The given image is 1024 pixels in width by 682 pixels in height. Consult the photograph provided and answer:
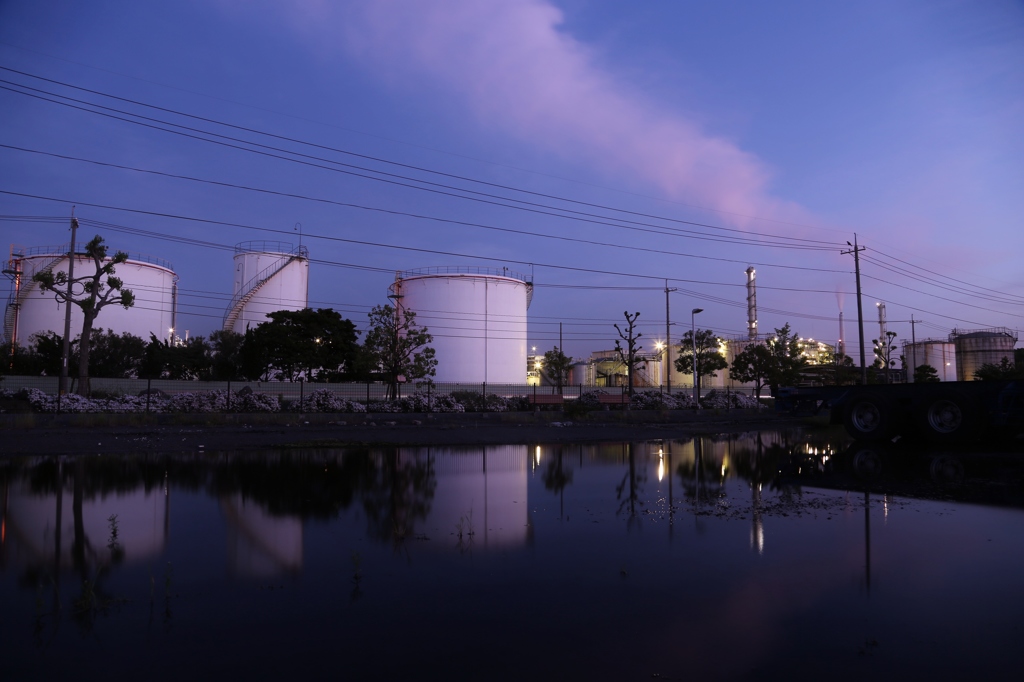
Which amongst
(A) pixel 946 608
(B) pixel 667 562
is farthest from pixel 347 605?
(A) pixel 946 608

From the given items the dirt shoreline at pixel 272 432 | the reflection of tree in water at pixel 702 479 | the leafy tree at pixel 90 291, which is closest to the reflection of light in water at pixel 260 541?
the reflection of tree in water at pixel 702 479

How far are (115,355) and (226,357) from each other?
782 cm

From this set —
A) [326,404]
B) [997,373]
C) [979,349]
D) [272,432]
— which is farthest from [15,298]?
[979,349]

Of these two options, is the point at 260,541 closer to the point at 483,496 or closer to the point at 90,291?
the point at 483,496

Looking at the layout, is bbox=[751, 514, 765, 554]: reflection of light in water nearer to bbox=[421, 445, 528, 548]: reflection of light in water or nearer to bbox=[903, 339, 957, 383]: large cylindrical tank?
bbox=[421, 445, 528, 548]: reflection of light in water

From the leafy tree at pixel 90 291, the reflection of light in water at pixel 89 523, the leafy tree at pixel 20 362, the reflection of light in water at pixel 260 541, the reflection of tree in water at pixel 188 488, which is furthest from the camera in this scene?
the leafy tree at pixel 20 362

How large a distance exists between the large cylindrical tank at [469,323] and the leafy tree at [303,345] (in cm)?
625

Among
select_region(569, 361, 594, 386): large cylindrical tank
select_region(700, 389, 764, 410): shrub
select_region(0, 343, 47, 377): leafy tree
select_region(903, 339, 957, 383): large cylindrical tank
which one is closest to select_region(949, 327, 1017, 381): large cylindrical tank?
select_region(903, 339, 957, 383): large cylindrical tank

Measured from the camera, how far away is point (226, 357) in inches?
2117

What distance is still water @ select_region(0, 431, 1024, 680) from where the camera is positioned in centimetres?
354

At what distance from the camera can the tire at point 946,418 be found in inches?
556

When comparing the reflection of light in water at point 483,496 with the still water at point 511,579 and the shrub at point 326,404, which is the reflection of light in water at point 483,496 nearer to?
the still water at point 511,579

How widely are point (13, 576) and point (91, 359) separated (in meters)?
51.4

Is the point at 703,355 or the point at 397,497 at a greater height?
the point at 703,355
